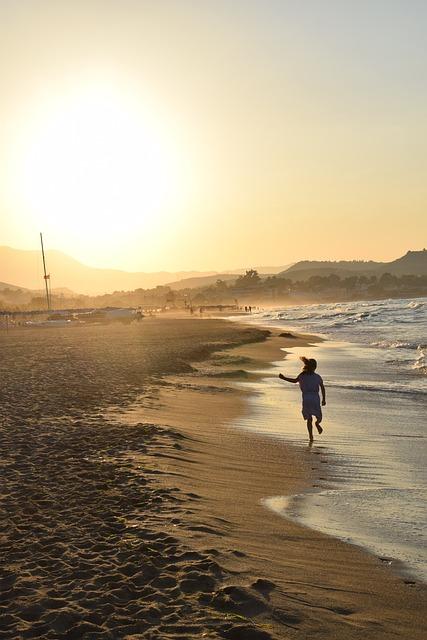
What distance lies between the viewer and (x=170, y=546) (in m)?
5.84

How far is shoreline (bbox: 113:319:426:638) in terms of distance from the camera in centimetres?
462

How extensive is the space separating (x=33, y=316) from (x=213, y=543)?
4228 inches

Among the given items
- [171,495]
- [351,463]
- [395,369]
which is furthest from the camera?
[395,369]

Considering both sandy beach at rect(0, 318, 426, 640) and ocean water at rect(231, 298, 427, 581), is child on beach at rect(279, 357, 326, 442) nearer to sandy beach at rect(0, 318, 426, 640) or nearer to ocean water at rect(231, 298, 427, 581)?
ocean water at rect(231, 298, 427, 581)

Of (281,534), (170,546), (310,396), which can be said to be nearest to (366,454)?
(310,396)

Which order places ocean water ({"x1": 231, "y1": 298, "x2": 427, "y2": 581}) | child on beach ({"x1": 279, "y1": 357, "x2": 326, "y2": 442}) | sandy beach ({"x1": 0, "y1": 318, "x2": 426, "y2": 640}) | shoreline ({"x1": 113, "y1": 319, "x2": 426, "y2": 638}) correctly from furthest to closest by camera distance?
child on beach ({"x1": 279, "y1": 357, "x2": 326, "y2": 442}) → ocean water ({"x1": 231, "y1": 298, "x2": 427, "y2": 581}) → shoreline ({"x1": 113, "y1": 319, "x2": 426, "y2": 638}) → sandy beach ({"x1": 0, "y1": 318, "x2": 426, "y2": 640})

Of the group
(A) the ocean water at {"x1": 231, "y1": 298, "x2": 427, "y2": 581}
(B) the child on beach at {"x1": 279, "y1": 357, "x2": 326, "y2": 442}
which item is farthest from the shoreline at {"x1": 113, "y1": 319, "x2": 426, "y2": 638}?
(B) the child on beach at {"x1": 279, "y1": 357, "x2": 326, "y2": 442}

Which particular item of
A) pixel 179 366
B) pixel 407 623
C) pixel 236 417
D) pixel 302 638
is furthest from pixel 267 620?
pixel 179 366

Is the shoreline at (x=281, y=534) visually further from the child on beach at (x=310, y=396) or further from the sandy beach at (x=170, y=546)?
the child on beach at (x=310, y=396)

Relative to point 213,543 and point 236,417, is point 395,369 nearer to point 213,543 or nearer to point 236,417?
point 236,417

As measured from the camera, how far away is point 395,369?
23375 mm

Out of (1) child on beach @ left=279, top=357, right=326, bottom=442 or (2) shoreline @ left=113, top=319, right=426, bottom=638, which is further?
(1) child on beach @ left=279, top=357, right=326, bottom=442

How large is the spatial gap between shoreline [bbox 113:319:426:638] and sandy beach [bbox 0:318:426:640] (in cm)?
2

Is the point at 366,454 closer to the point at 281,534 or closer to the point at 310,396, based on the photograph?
the point at 310,396
